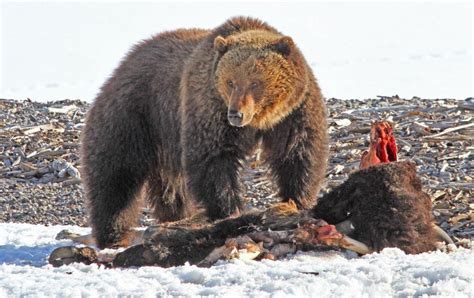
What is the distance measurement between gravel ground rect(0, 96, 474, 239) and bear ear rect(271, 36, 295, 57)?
3.64ft

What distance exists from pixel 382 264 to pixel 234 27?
370 cm

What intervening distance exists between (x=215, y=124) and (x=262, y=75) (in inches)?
21.3

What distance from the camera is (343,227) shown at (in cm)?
614

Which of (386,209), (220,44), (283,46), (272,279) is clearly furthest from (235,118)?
(272,279)

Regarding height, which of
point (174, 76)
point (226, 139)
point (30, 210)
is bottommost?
point (30, 210)

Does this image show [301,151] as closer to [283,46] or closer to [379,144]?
[283,46]

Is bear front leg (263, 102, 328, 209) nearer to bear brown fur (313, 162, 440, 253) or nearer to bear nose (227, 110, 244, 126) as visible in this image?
bear nose (227, 110, 244, 126)

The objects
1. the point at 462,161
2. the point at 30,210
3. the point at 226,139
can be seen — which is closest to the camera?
the point at 226,139

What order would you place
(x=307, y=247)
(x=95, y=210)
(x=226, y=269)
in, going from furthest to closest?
1. (x=95, y=210)
2. (x=307, y=247)
3. (x=226, y=269)

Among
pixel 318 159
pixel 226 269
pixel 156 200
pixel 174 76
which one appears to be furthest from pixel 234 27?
pixel 226 269

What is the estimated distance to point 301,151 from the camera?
318 inches

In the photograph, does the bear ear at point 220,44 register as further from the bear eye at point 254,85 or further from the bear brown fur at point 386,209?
the bear brown fur at point 386,209

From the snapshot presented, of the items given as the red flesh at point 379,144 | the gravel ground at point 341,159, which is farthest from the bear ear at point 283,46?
the red flesh at point 379,144

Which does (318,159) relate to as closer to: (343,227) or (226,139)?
(226,139)
